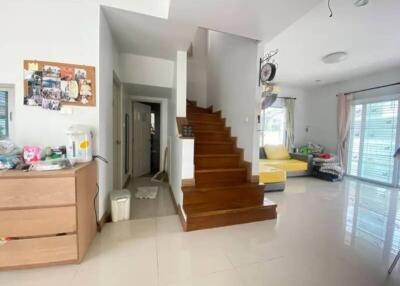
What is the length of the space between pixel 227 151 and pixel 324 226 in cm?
174

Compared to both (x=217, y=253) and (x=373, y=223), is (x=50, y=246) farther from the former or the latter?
(x=373, y=223)

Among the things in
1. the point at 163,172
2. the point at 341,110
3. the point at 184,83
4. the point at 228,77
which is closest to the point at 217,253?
the point at 184,83

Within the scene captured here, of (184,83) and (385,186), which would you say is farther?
(385,186)

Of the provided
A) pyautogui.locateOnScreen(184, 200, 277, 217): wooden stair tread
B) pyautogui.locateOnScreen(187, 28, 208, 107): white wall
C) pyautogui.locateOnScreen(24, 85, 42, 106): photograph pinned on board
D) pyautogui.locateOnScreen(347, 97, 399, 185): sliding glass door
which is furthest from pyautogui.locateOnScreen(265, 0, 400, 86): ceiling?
pyautogui.locateOnScreen(24, 85, 42, 106): photograph pinned on board

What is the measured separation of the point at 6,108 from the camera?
1.88 m

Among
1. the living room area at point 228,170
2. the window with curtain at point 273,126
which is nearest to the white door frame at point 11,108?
the living room area at point 228,170

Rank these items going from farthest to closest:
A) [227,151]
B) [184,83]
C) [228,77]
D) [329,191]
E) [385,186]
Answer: [385,186], [329,191], [228,77], [227,151], [184,83]

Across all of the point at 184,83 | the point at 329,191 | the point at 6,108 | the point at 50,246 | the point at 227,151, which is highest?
the point at 184,83

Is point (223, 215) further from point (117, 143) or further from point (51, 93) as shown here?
point (51, 93)

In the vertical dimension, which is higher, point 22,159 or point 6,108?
point 6,108

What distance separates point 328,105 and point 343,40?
3.24 metres

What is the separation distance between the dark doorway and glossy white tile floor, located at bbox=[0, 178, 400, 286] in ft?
10.1

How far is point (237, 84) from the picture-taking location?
3.17 m

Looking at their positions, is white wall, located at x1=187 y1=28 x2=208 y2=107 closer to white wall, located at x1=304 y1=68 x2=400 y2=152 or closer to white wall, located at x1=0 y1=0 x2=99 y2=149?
white wall, located at x1=0 y1=0 x2=99 y2=149
